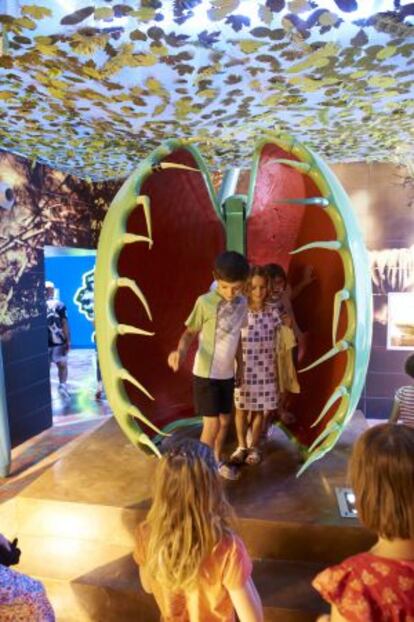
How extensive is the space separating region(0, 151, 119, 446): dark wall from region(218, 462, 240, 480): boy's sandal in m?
2.72

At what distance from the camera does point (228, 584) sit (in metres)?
1.13

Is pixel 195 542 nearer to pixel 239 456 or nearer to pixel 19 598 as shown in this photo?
pixel 19 598

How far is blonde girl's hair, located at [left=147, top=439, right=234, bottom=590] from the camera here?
1.09 meters

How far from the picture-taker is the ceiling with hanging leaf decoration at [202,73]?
211 centimetres

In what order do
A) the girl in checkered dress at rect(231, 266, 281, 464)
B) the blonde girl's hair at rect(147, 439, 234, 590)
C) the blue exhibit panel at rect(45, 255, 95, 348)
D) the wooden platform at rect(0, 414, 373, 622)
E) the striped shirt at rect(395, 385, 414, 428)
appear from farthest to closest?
the blue exhibit panel at rect(45, 255, 95, 348), the striped shirt at rect(395, 385, 414, 428), the girl in checkered dress at rect(231, 266, 281, 464), the wooden platform at rect(0, 414, 373, 622), the blonde girl's hair at rect(147, 439, 234, 590)

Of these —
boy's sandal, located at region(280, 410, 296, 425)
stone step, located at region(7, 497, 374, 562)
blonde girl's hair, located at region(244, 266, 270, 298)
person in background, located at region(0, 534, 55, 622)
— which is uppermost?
blonde girl's hair, located at region(244, 266, 270, 298)

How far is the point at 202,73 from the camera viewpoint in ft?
8.98

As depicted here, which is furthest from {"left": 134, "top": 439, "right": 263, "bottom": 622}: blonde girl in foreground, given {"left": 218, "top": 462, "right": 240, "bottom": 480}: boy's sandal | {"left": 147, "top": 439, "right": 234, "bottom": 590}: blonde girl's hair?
{"left": 218, "top": 462, "right": 240, "bottom": 480}: boy's sandal

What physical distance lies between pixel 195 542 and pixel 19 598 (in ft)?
1.74

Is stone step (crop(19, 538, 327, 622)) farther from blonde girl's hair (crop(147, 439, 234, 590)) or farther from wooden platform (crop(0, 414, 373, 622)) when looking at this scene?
blonde girl's hair (crop(147, 439, 234, 590))

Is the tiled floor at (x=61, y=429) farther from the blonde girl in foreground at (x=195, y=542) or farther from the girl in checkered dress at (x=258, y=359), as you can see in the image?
the blonde girl in foreground at (x=195, y=542)

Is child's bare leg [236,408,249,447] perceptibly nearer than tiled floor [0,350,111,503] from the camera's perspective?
Yes

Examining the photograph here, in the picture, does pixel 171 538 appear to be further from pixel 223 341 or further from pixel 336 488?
pixel 336 488

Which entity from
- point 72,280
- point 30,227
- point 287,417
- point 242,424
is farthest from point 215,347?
point 72,280
